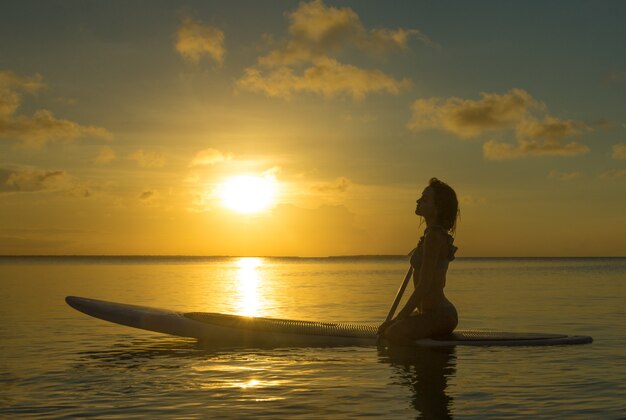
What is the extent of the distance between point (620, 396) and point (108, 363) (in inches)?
355

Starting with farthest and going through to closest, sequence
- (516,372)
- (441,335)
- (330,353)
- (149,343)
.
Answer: (149,343), (330,353), (441,335), (516,372)

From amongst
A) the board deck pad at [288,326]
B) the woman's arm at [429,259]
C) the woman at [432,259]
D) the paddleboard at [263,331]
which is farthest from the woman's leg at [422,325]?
the board deck pad at [288,326]

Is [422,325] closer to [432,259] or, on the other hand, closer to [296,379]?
[432,259]

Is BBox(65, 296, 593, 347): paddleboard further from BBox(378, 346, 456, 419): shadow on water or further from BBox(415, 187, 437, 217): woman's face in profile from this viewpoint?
BBox(415, 187, 437, 217): woman's face in profile

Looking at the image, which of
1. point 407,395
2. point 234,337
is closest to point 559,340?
point 407,395

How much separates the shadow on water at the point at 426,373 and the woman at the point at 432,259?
1.35ft

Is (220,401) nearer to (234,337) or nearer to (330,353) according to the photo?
(330,353)

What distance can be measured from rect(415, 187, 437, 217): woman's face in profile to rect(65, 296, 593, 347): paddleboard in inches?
107

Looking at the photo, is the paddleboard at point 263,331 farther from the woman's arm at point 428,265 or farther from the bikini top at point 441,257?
the bikini top at point 441,257

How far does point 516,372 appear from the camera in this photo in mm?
12438

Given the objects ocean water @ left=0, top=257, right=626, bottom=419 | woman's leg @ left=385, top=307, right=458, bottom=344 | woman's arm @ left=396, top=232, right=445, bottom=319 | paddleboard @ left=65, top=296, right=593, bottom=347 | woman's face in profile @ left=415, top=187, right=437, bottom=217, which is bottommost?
ocean water @ left=0, top=257, right=626, bottom=419

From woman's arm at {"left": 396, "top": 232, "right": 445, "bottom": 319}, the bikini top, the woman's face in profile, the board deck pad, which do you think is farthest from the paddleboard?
the woman's face in profile

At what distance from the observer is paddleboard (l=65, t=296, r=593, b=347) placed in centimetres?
1473

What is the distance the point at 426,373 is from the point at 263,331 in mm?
4287
